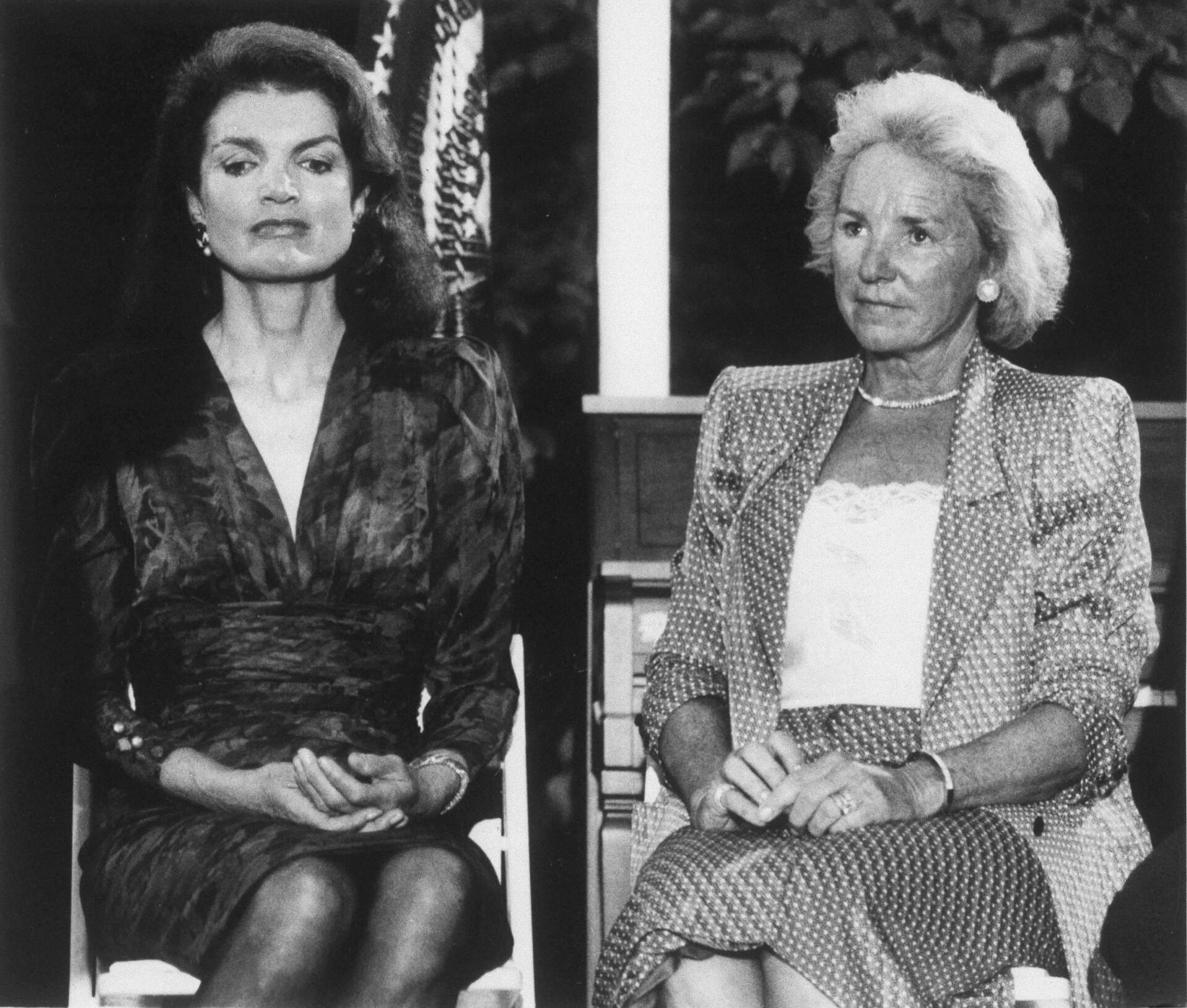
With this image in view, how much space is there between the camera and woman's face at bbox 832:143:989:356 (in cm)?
266

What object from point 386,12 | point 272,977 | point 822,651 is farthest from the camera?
point 386,12

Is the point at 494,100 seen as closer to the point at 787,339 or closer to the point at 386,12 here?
the point at 386,12

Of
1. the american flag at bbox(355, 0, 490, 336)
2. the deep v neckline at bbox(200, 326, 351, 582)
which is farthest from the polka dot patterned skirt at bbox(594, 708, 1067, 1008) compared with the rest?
the american flag at bbox(355, 0, 490, 336)

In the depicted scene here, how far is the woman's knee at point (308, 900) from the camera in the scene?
2361 mm

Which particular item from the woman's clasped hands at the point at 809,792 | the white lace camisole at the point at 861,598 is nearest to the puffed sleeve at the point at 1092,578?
the white lace camisole at the point at 861,598

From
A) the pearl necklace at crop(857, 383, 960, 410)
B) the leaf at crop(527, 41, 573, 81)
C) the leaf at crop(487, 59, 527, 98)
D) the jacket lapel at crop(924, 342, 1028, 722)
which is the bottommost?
the jacket lapel at crop(924, 342, 1028, 722)

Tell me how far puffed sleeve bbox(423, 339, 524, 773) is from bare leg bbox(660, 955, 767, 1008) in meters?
0.62

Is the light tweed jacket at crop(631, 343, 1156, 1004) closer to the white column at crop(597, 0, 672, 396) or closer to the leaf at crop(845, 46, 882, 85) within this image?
the white column at crop(597, 0, 672, 396)

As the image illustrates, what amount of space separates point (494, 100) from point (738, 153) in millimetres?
437

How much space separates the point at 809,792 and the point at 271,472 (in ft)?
3.21

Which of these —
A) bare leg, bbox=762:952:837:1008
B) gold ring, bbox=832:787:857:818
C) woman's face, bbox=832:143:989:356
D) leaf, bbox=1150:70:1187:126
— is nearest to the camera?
bare leg, bbox=762:952:837:1008

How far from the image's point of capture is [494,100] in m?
3.12

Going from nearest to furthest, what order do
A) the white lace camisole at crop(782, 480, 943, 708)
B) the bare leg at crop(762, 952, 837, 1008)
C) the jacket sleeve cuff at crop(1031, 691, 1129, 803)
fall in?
the bare leg at crop(762, 952, 837, 1008), the jacket sleeve cuff at crop(1031, 691, 1129, 803), the white lace camisole at crop(782, 480, 943, 708)

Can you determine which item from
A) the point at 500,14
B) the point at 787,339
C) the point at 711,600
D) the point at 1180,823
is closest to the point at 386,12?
the point at 500,14
